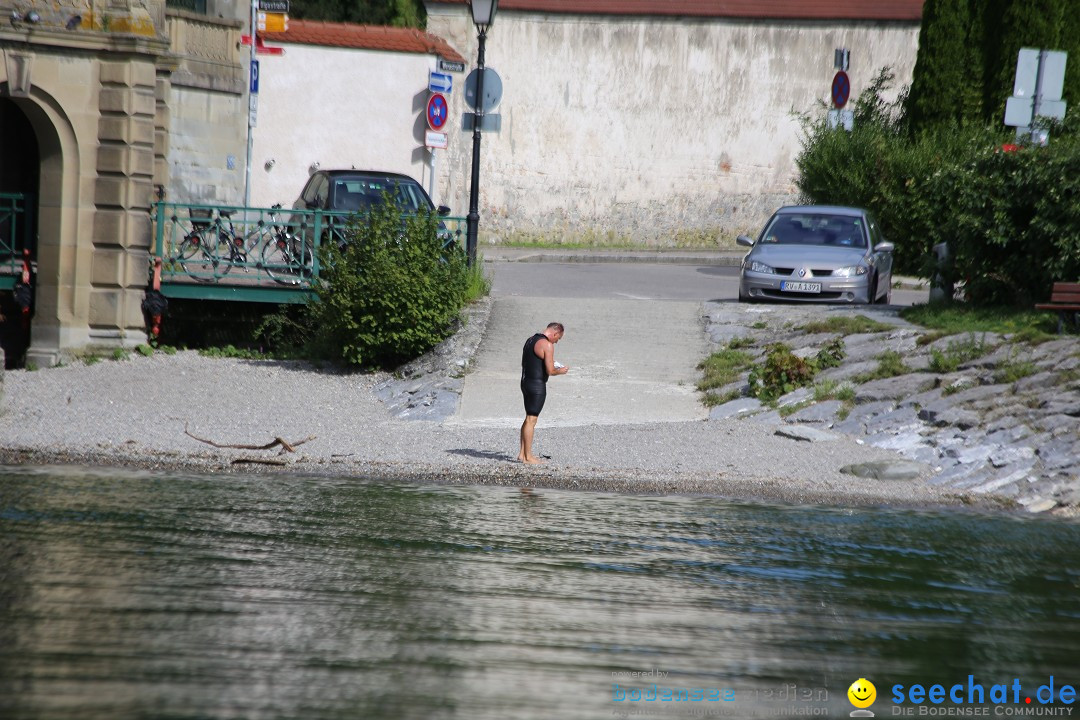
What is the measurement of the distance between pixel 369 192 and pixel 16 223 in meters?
4.94

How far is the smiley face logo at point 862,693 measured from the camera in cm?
642

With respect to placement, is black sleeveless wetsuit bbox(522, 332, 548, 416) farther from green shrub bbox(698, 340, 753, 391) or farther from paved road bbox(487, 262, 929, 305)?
paved road bbox(487, 262, 929, 305)

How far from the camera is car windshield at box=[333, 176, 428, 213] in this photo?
20.3 metres

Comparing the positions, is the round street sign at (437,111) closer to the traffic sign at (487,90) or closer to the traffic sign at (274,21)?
the traffic sign at (274,21)

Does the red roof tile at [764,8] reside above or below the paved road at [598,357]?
above

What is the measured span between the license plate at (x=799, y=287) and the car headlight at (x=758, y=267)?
0.91 feet

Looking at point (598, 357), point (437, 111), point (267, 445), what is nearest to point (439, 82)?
point (437, 111)

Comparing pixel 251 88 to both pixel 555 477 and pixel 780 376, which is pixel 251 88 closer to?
pixel 780 376

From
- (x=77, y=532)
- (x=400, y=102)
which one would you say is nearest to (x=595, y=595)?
(x=77, y=532)

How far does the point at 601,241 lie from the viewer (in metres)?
33.8

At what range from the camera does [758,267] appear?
19.6 meters

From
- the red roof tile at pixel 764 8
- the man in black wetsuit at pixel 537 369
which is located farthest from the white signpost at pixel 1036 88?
the red roof tile at pixel 764 8

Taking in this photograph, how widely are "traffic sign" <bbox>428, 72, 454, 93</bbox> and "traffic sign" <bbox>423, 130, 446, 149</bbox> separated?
0.95m

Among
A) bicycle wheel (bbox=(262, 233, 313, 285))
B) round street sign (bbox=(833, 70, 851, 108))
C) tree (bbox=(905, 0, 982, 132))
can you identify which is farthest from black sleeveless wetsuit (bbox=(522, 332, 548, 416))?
round street sign (bbox=(833, 70, 851, 108))
